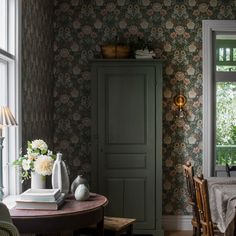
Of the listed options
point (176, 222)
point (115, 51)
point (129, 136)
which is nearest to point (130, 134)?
point (129, 136)

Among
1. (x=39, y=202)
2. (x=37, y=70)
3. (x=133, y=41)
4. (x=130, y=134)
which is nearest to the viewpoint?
(x=39, y=202)

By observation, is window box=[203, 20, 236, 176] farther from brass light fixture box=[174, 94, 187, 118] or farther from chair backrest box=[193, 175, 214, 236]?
chair backrest box=[193, 175, 214, 236]

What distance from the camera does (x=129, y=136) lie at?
5.49 m

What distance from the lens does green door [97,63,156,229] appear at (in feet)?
18.0

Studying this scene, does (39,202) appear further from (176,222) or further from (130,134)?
(176,222)

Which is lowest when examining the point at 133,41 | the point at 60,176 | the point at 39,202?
the point at 39,202

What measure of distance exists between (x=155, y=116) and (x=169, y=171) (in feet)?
2.75

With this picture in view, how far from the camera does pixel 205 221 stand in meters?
3.69

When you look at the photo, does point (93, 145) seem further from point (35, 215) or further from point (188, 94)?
point (35, 215)

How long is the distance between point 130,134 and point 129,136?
0.02 meters

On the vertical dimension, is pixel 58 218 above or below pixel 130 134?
below

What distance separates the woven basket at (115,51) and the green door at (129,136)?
17 cm

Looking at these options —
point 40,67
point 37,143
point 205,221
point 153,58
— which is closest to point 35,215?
point 37,143

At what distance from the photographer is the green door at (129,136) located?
5.48 metres
